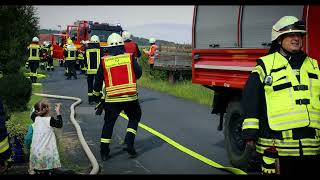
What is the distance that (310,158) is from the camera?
3918 mm

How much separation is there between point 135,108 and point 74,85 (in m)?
12.4

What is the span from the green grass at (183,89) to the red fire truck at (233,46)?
6202 millimetres

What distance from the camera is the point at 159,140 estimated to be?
28.8ft

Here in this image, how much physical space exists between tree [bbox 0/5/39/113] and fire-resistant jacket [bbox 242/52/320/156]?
18.4ft

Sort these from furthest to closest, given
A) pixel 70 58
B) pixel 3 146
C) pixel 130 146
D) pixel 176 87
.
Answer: pixel 70 58 < pixel 176 87 < pixel 130 146 < pixel 3 146

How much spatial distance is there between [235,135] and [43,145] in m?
2.77

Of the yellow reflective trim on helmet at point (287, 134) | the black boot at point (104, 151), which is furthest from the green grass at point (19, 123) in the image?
the yellow reflective trim on helmet at point (287, 134)

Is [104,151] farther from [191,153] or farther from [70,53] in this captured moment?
[70,53]

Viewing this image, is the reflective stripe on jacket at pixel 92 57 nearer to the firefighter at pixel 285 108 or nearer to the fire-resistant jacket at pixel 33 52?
the fire-resistant jacket at pixel 33 52

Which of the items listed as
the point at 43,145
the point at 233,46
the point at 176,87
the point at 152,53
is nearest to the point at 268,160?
the point at 43,145

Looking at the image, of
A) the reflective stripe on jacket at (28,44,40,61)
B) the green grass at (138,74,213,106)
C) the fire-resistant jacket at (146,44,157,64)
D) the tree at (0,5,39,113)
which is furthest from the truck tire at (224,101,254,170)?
the reflective stripe on jacket at (28,44,40,61)

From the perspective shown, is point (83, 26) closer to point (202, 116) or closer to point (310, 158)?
point (202, 116)

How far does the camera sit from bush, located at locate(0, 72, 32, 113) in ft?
35.0

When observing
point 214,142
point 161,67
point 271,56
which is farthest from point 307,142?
point 161,67
